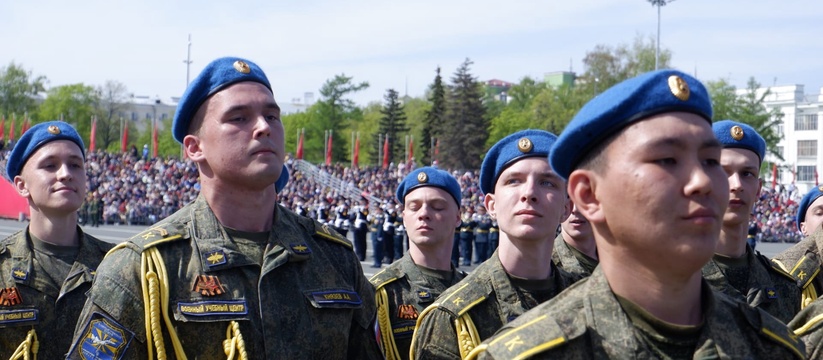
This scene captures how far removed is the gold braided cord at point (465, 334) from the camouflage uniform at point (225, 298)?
0.65 metres

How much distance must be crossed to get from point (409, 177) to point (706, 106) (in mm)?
4575

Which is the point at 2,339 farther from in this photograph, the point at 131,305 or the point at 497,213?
the point at 497,213

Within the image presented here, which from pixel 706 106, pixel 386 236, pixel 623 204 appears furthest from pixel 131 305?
pixel 386 236

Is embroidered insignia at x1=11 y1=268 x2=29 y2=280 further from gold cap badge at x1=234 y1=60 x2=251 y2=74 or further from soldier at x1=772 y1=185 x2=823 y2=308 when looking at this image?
soldier at x1=772 y1=185 x2=823 y2=308

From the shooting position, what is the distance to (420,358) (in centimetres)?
469

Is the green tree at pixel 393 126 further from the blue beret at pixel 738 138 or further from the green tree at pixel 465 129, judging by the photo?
the blue beret at pixel 738 138

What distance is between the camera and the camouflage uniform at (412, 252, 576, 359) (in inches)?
180

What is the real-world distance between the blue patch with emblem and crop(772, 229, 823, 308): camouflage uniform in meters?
4.19

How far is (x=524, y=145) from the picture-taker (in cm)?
497

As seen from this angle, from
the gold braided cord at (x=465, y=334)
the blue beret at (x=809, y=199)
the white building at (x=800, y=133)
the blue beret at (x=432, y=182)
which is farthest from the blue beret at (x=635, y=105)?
the white building at (x=800, y=133)

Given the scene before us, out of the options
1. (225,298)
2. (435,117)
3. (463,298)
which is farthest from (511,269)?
(435,117)

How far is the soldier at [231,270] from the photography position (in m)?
3.56

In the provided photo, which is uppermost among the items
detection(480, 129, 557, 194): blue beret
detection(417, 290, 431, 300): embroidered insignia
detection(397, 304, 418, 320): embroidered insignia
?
detection(480, 129, 557, 194): blue beret

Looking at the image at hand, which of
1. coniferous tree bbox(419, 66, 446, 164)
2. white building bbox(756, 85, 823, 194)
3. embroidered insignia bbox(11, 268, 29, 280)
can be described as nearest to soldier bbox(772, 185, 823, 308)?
embroidered insignia bbox(11, 268, 29, 280)
